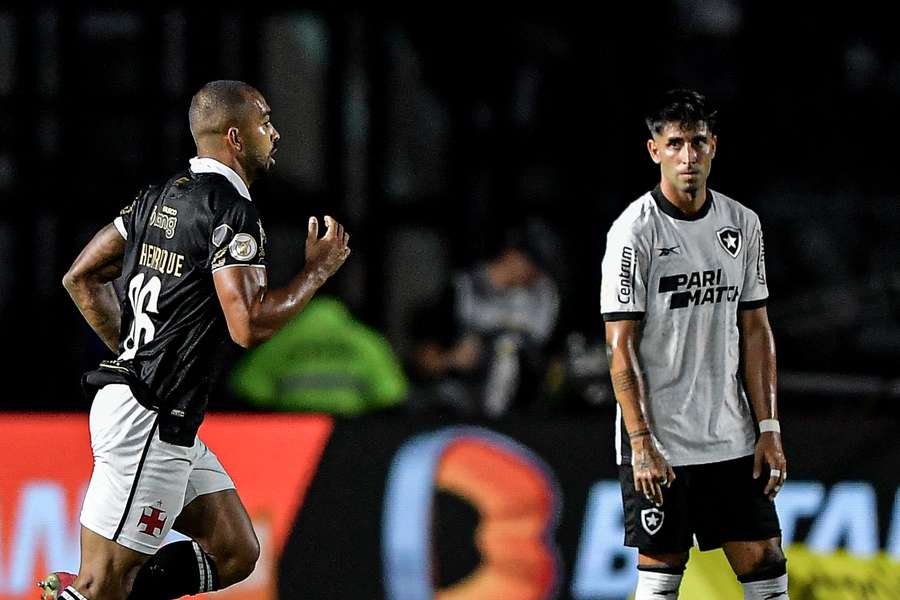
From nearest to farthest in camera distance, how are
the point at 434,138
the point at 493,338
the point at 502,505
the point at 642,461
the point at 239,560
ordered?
the point at 642,461
the point at 239,560
the point at 502,505
the point at 493,338
the point at 434,138

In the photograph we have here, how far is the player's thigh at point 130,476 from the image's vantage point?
5.32 metres

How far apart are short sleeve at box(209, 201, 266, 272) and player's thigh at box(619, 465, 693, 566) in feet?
5.13

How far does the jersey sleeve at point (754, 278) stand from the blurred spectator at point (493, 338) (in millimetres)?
3486

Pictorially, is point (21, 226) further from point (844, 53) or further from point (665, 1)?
point (844, 53)

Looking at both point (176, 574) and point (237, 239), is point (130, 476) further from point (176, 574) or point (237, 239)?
point (237, 239)

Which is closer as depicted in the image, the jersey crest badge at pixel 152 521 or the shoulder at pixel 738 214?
the jersey crest badge at pixel 152 521

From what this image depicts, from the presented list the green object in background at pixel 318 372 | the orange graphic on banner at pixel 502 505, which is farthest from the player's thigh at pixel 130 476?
the green object in background at pixel 318 372

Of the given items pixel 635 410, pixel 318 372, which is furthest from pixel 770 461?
pixel 318 372

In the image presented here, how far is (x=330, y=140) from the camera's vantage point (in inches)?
419

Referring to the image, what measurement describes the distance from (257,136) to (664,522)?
1.93 m

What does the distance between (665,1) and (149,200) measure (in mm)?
6441

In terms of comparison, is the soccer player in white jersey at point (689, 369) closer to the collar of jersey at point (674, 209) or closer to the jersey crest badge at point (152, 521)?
the collar of jersey at point (674, 209)

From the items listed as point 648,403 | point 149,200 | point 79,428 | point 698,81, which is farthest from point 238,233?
point 698,81

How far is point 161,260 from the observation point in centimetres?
533
